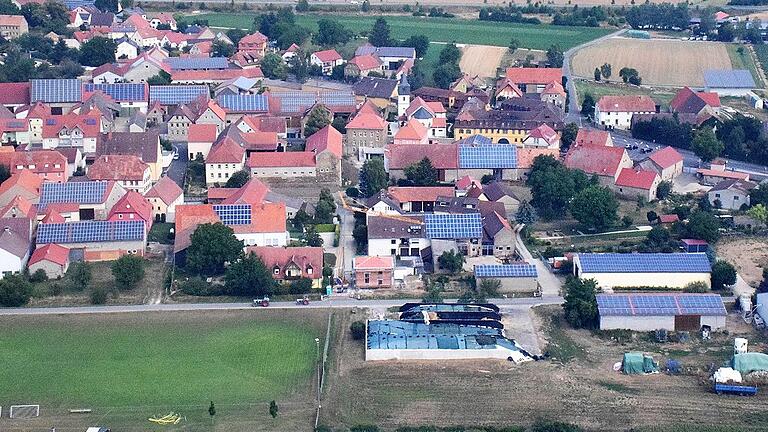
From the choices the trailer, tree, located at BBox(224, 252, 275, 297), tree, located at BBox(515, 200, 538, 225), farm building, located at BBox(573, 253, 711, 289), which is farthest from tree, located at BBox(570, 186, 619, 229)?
the trailer

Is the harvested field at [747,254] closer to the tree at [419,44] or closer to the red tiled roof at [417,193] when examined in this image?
the red tiled roof at [417,193]

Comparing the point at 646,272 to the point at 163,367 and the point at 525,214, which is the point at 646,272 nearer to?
the point at 525,214

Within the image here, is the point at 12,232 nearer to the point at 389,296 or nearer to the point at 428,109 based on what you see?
the point at 389,296

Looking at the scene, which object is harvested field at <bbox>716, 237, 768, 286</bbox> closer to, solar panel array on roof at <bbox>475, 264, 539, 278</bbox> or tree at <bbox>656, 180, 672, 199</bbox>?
tree at <bbox>656, 180, 672, 199</bbox>

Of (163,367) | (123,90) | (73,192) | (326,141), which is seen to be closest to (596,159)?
(326,141)

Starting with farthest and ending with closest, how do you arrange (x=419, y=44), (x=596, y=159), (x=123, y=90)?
(x=419, y=44) → (x=123, y=90) → (x=596, y=159)
